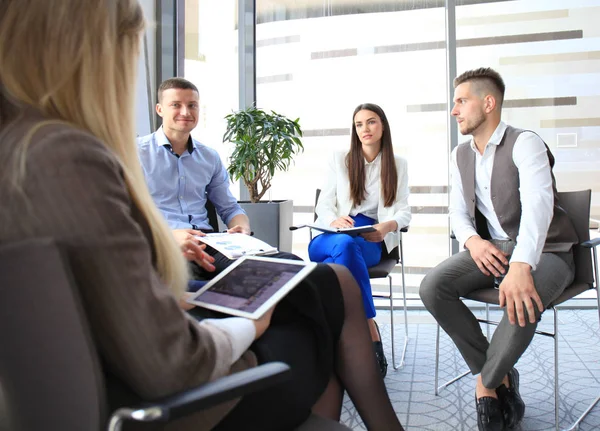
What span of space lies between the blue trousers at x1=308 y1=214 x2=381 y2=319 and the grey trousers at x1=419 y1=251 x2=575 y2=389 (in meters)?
0.36

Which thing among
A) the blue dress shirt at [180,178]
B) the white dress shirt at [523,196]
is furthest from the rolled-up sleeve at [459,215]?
the blue dress shirt at [180,178]

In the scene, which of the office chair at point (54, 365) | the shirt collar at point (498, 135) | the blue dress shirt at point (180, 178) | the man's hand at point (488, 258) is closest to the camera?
the office chair at point (54, 365)

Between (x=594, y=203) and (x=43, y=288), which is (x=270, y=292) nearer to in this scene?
(x=43, y=288)

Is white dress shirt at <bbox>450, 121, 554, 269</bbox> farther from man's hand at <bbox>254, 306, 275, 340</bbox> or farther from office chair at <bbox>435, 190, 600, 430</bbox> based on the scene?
man's hand at <bbox>254, 306, 275, 340</bbox>

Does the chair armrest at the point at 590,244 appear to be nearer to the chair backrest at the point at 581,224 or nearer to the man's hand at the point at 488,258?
the chair backrest at the point at 581,224

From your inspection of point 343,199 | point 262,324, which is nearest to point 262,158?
point 343,199

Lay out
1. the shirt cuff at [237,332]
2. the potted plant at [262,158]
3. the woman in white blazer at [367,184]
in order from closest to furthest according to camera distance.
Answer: the shirt cuff at [237,332] → the woman in white blazer at [367,184] → the potted plant at [262,158]

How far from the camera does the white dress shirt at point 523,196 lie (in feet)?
6.54

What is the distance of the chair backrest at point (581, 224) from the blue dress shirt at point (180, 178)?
5.28 ft

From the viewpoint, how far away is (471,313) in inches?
85.7

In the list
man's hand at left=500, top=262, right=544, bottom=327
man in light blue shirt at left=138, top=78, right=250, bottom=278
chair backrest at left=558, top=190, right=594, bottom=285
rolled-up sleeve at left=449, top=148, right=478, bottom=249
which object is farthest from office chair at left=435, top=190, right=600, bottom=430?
man in light blue shirt at left=138, top=78, right=250, bottom=278

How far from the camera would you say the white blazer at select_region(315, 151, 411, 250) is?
9.78 feet

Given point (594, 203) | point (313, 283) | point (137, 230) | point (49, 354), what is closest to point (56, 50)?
point (137, 230)

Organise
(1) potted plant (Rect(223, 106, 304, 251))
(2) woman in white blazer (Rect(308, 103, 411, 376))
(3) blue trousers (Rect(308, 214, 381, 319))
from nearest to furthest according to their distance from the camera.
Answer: (3) blue trousers (Rect(308, 214, 381, 319)) < (2) woman in white blazer (Rect(308, 103, 411, 376)) < (1) potted plant (Rect(223, 106, 304, 251))
